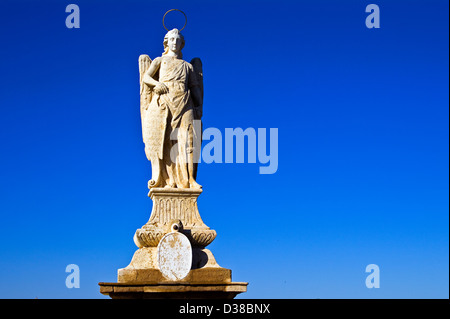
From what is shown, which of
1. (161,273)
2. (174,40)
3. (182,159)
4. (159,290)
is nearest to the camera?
(159,290)

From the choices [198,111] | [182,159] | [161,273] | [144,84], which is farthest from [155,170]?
[161,273]

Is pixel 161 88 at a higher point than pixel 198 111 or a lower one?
higher

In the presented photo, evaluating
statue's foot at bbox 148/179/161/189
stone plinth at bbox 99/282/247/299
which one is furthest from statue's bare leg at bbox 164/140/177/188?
stone plinth at bbox 99/282/247/299

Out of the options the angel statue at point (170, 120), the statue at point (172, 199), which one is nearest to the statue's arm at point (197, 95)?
the statue at point (172, 199)

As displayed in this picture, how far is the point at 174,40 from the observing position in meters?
17.0

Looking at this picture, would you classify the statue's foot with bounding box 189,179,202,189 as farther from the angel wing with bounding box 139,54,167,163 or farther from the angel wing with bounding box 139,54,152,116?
the angel wing with bounding box 139,54,152,116

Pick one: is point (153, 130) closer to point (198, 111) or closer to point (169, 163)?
point (169, 163)

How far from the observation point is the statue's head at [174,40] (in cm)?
1700

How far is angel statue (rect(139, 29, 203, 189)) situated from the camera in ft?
54.4

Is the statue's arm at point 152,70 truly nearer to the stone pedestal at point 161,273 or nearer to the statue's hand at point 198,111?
the statue's hand at point 198,111

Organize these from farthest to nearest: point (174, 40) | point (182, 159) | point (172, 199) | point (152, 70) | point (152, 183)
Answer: point (174, 40), point (152, 70), point (182, 159), point (152, 183), point (172, 199)

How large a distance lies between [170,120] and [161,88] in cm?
69

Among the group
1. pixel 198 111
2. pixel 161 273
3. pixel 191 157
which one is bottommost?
pixel 161 273

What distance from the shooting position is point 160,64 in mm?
16906
